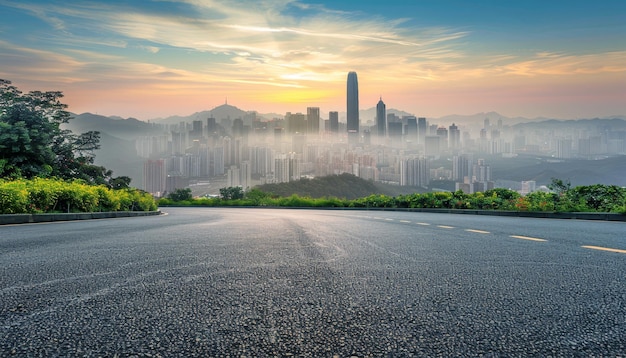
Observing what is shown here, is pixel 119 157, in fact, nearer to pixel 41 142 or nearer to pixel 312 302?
pixel 41 142

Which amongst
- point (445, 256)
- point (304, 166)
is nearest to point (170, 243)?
point (445, 256)

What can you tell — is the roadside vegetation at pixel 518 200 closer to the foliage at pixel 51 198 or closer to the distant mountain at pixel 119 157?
the foliage at pixel 51 198

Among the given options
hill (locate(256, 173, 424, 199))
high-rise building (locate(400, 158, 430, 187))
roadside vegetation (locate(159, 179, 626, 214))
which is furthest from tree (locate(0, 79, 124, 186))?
high-rise building (locate(400, 158, 430, 187))

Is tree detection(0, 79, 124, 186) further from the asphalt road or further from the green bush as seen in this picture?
the asphalt road

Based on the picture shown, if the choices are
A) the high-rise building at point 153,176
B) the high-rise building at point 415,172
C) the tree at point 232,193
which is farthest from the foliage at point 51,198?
the high-rise building at point 415,172

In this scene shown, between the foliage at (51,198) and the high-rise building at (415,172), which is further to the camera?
the high-rise building at (415,172)

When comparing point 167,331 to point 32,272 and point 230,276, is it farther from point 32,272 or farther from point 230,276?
point 32,272

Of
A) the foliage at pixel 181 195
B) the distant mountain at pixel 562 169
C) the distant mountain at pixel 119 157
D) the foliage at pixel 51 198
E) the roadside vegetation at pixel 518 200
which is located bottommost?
the foliage at pixel 181 195
